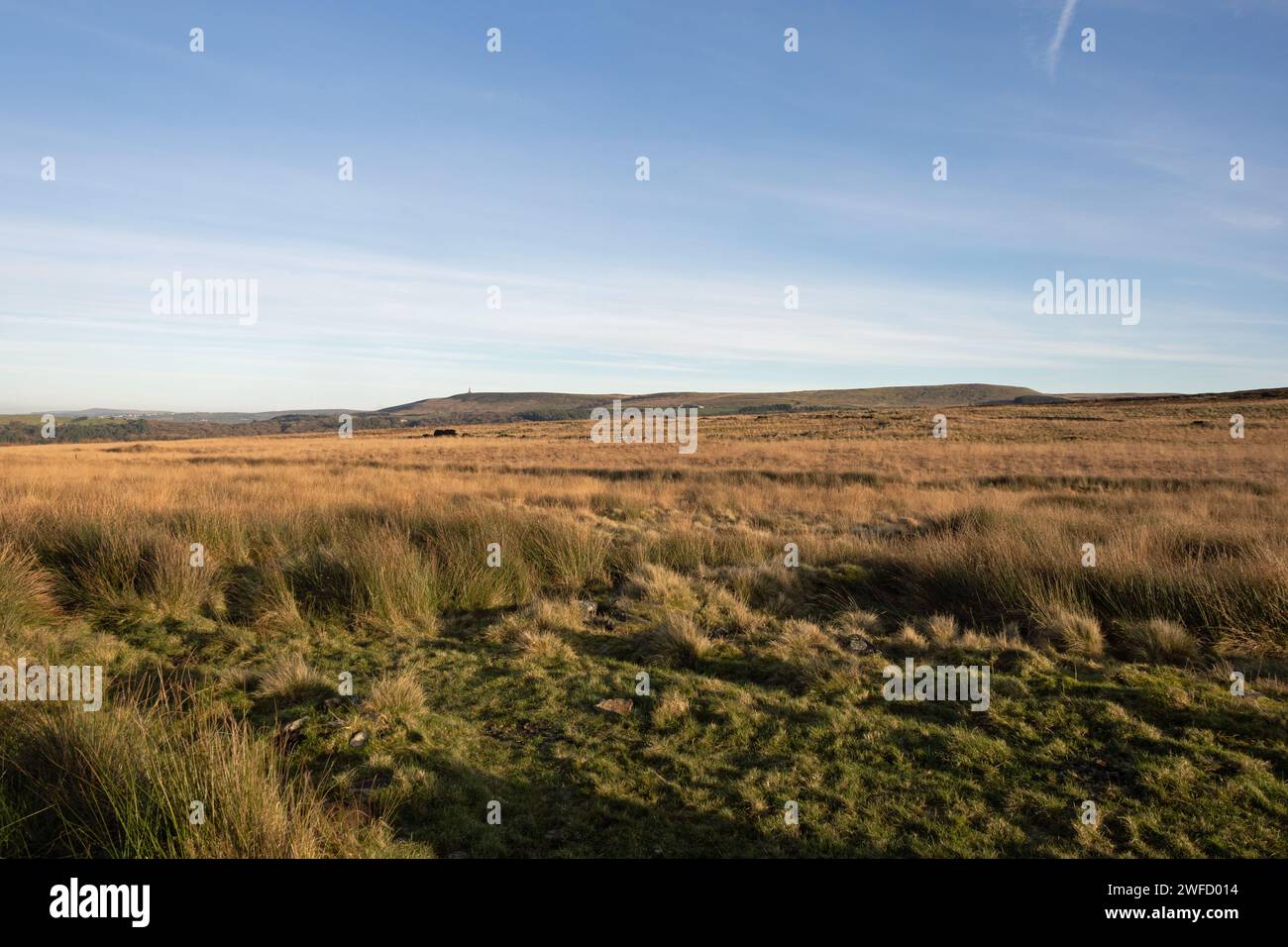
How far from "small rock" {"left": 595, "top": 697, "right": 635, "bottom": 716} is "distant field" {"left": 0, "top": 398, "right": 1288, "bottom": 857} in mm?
111

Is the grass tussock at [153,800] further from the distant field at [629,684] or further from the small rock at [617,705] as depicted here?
the small rock at [617,705]

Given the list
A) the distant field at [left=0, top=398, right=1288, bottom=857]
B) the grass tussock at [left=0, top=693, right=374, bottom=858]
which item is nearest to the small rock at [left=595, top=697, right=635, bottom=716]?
the distant field at [left=0, top=398, right=1288, bottom=857]

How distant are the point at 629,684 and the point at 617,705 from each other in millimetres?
461

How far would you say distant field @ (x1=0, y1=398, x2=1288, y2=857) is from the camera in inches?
131

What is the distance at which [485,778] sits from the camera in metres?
3.96

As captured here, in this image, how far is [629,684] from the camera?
5445 millimetres

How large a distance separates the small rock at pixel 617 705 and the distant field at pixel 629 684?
Result: 0.11 m

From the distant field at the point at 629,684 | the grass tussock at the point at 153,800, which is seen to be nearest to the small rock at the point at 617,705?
the distant field at the point at 629,684

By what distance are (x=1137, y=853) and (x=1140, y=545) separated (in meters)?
6.37

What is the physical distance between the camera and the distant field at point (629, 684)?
10.9 ft

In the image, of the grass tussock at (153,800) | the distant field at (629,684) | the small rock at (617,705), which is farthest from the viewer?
the small rock at (617,705)

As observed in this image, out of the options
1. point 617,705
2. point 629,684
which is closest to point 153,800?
point 617,705

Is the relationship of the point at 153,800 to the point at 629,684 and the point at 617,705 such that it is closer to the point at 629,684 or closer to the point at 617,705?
the point at 617,705
